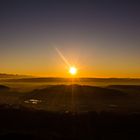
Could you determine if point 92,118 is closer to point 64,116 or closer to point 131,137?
point 64,116

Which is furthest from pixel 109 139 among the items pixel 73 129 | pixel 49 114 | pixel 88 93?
pixel 88 93

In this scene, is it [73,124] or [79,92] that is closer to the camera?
[73,124]

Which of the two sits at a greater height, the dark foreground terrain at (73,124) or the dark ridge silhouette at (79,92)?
the dark ridge silhouette at (79,92)

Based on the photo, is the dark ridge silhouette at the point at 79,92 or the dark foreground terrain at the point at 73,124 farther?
the dark ridge silhouette at the point at 79,92

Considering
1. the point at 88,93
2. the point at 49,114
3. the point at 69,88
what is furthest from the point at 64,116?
the point at 69,88

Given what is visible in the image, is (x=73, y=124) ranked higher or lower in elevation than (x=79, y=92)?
lower

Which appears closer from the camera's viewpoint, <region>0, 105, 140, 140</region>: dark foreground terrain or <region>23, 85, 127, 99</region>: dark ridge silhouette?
<region>0, 105, 140, 140</region>: dark foreground terrain

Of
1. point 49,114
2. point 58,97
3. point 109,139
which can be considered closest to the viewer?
point 109,139

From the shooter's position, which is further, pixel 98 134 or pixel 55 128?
pixel 55 128

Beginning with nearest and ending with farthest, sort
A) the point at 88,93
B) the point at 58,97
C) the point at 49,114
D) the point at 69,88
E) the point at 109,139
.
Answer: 1. the point at 109,139
2. the point at 49,114
3. the point at 58,97
4. the point at 88,93
5. the point at 69,88

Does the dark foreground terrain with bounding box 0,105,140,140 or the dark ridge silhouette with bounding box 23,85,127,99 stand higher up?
the dark ridge silhouette with bounding box 23,85,127,99
